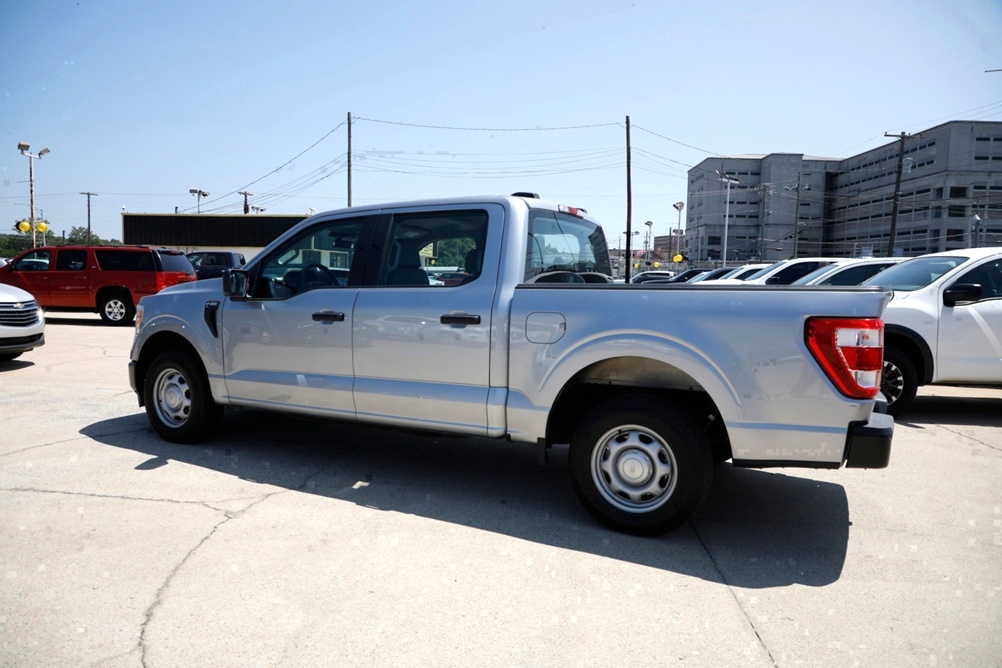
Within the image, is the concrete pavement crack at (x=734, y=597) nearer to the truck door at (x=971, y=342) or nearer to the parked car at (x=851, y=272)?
the truck door at (x=971, y=342)

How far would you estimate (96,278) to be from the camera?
15312 mm

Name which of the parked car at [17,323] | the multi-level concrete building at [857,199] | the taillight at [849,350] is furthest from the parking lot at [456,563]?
the multi-level concrete building at [857,199]

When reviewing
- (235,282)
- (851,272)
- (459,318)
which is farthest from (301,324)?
(851,272)

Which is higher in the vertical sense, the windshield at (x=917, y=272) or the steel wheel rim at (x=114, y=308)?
the windshield at (x=917, y=272)

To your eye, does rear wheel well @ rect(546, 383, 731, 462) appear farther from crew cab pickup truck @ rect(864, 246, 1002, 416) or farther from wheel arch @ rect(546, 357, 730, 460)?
crew cab pickup truck @ rect(864, 246, 1002, 416)

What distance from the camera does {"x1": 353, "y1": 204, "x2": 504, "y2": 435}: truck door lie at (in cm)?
409

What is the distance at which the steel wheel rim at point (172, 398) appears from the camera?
5.41 metres

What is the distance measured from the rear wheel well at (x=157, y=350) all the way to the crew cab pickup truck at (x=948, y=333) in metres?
6.72

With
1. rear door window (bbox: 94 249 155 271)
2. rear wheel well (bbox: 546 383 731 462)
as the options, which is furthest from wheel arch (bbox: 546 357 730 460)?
rear door window (bbox: 94 249 155 271)

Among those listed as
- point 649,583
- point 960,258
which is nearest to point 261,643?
point 649,583

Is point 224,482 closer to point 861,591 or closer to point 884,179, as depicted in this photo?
point 861,591

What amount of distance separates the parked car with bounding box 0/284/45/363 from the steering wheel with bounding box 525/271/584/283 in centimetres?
824

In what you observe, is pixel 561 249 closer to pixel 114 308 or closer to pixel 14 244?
pixel 114 308

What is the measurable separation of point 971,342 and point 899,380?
75cm
